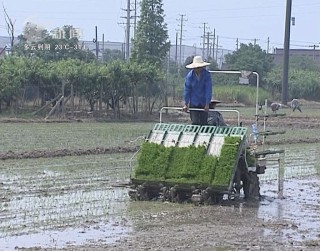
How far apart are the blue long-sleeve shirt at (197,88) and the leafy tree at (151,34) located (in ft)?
153

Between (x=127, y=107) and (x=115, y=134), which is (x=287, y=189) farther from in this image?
(x=127, y=107)

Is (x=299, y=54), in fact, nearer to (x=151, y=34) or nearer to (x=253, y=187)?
(x=151, y=34)

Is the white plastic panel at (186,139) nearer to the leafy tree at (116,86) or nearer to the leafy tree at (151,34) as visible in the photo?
the leafy tree at (116,86)

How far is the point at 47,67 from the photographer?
1549 inches

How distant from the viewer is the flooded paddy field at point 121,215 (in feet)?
33.2

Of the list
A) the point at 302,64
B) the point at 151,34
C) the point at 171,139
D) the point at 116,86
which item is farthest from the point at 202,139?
the point at 302,64

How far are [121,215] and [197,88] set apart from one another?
10.0ft

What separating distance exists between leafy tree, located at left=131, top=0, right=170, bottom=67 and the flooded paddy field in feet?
136

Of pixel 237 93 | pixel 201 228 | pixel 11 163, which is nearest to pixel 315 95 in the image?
pixel 237 93

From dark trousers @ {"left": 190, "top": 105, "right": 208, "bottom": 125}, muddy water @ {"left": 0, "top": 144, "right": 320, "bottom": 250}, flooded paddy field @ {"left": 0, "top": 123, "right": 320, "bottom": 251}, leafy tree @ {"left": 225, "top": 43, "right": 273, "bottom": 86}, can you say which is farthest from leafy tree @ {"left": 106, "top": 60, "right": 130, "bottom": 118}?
leafy tree @ {"left": 225, "top": 43, "right": 273, "bottom": 86}

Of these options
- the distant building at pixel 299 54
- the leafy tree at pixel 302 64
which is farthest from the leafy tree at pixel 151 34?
the distant building at pixel 299 54

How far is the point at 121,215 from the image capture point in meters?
12.2

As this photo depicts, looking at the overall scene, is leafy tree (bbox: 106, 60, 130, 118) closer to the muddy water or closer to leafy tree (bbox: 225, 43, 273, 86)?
the muddy water

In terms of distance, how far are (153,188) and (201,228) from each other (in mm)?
2623
